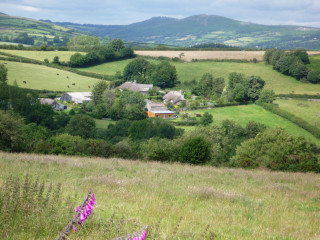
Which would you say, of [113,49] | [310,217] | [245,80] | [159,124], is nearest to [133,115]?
[159,124]

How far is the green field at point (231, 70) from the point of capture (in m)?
89.9

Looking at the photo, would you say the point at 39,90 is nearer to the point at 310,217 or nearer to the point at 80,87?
the point at 80,87

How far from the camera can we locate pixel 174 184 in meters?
12.0

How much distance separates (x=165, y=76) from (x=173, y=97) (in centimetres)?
1702

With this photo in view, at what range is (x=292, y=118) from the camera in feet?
204

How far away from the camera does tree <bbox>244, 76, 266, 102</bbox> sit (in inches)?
3174

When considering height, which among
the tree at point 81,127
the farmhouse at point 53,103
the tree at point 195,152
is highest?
the tree at point 195,152

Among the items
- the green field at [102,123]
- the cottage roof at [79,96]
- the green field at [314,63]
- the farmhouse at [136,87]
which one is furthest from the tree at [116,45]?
the green field at [314,63]

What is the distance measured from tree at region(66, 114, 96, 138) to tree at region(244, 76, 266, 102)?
4336 centimetres

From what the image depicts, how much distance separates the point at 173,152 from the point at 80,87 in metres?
65.8

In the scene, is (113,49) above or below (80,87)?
above

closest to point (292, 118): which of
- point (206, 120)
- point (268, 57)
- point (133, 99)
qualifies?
point (206, 120)

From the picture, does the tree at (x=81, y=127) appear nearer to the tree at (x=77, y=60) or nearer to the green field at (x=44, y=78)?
the green field at (x=44, y=78)

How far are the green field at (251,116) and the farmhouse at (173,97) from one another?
11459 millimetres
